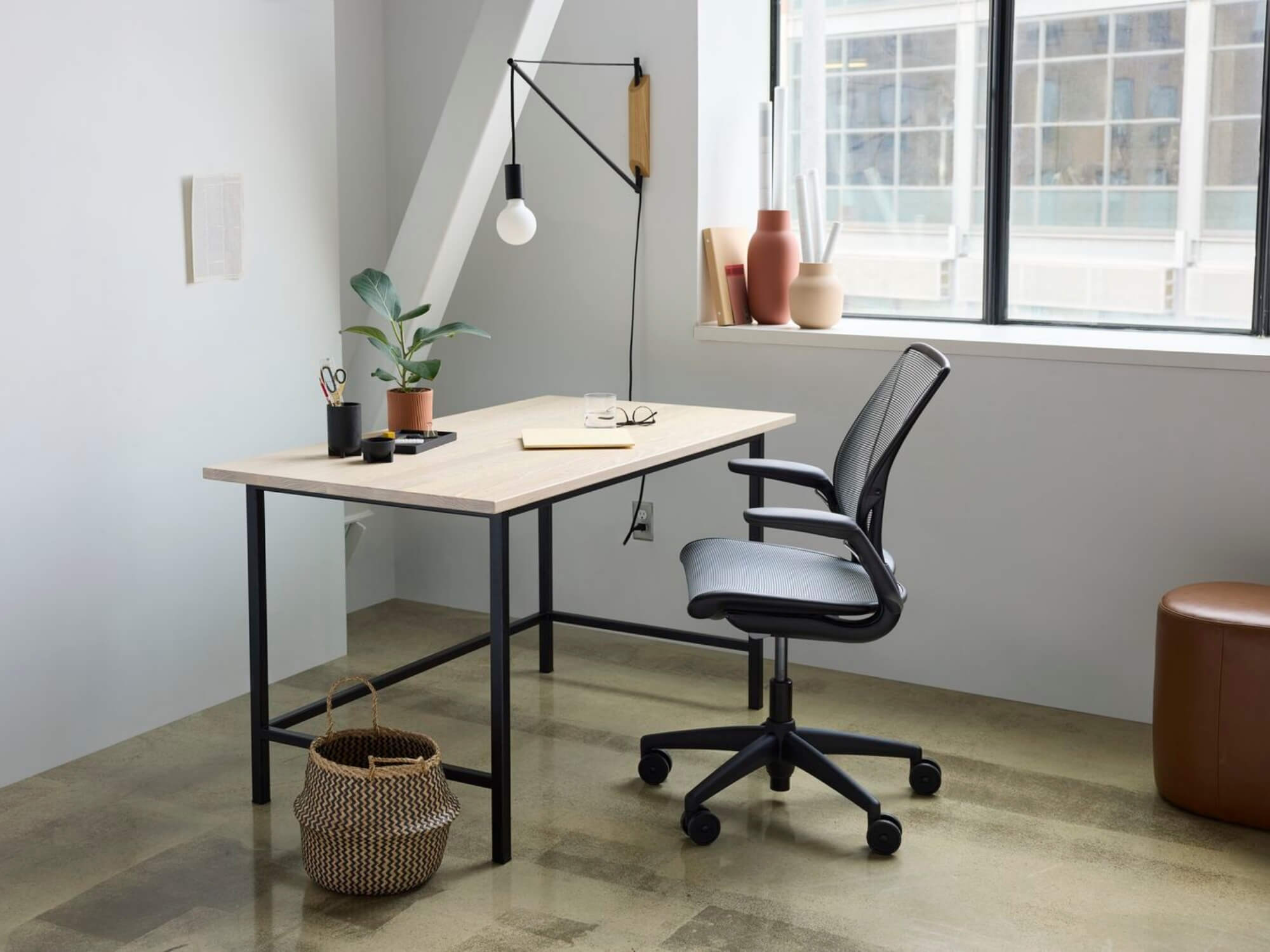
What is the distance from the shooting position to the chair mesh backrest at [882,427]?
2949 millimetres

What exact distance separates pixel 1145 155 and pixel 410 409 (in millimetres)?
2277

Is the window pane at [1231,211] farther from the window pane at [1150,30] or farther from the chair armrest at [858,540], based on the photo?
the chair armrest at [858,540]

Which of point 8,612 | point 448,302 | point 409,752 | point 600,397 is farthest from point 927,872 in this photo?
point 448,302

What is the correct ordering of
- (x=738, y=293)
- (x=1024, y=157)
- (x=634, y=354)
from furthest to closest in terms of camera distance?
(x=634, y=354) → (x=738, y=293) → (x=1024, y=157)

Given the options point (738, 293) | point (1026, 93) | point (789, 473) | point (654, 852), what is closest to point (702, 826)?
point (654, 852)

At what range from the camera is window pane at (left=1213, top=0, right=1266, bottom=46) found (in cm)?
385

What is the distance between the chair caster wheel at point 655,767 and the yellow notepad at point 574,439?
75 centimetres

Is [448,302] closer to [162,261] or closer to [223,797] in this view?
[162,261]

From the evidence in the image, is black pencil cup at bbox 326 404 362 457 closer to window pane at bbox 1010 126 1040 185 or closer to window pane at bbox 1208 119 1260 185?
window pane at bbox 1010 126 1040 185

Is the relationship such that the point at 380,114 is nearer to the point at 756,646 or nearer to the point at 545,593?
the point at 545,593

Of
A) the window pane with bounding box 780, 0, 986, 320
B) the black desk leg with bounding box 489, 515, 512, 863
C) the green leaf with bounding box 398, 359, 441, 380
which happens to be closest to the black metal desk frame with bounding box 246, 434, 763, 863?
the black desk leg with bounding box 489, 515, 512, 863

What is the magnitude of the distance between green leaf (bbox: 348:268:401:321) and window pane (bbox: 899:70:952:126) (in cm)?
192

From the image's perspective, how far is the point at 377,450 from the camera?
3074 millimetres

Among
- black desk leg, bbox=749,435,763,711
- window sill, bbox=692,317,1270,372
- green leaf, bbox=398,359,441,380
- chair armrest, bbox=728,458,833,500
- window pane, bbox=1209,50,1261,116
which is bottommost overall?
black desk leg, bbox=749,435,763,711
